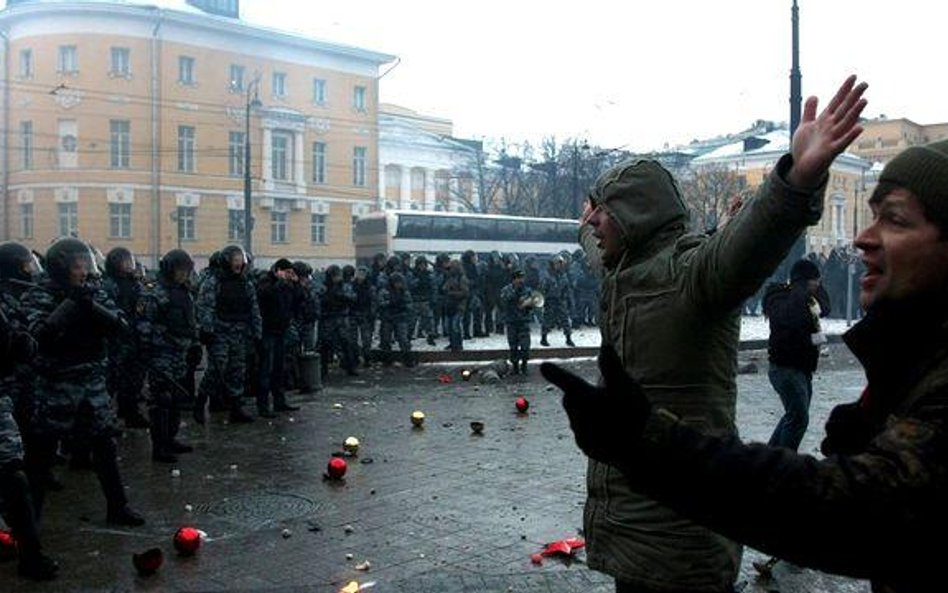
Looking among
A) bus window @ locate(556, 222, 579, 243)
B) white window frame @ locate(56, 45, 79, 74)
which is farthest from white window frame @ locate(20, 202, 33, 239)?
bus window @ locate(556, 222, 579, 243)

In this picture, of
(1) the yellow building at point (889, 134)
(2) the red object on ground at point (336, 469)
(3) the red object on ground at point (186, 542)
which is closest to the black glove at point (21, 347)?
(3) the red object on ground at point (186, 542)

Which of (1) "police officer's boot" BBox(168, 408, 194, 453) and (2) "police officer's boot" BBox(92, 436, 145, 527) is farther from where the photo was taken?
(1) "police officer's boot" BBox(168, 408, 194, 453)

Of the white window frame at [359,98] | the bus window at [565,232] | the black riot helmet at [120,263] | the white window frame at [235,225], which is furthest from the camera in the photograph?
the white window frame at [359,98]

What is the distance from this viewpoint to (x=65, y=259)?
21.6 ft

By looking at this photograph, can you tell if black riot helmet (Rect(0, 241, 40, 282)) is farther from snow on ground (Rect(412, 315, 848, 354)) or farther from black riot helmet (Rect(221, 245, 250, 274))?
snow on ground (Rect(412, 315, 848, 354))

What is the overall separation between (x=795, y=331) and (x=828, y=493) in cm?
627

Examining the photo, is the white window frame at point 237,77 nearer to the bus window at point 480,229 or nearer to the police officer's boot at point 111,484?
the bus window at point 480,229

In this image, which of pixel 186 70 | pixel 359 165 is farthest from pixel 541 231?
pixel 186 70

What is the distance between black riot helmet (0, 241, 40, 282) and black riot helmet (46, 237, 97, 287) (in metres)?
1.29

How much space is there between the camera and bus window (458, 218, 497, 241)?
3638 cm

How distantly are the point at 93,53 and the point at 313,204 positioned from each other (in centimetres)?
1539

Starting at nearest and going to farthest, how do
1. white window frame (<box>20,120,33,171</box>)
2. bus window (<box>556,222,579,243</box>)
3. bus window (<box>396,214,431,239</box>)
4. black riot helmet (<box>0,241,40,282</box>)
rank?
black riot helmet (<box>0,241,40,282</box>) < bus window (<box>396,214,431,239</box>) < bus window (<box>556,222,579,243</box>) < white window frame (<box>20,120,33,171</box>)

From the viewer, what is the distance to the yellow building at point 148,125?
50.0m

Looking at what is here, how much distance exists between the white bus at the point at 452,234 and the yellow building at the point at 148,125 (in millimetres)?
16825
